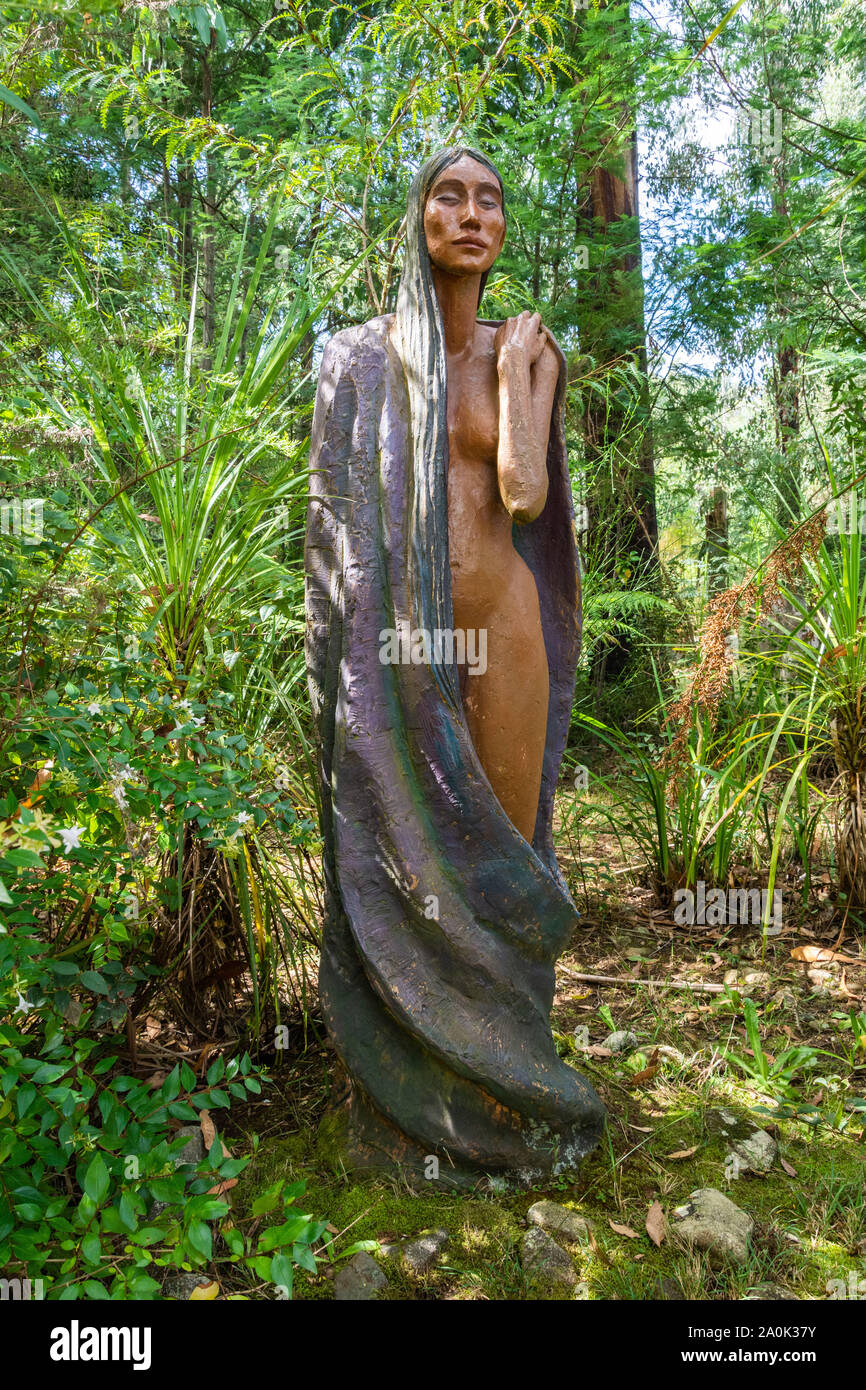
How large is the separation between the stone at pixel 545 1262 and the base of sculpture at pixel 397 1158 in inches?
7.3

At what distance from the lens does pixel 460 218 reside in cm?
225

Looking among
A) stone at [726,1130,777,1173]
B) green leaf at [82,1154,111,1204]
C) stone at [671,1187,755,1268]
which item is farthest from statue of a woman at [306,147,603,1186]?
green leaf at [82,1154,111,1204]

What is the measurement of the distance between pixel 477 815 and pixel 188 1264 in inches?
40.8

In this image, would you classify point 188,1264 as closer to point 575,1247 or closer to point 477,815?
point 575,1247

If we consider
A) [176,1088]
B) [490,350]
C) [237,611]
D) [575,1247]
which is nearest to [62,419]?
[237,611]

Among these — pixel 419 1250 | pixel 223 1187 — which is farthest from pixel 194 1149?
pixel 419 1250

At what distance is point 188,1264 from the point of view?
5.24 ft

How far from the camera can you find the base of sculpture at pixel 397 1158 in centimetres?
216

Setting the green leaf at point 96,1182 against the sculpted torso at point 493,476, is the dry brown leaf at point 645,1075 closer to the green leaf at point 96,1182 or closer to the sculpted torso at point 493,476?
the sculpted torso at point 493,476

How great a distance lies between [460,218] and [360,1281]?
7.72ft

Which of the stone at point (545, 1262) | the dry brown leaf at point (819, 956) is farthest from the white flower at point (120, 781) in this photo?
the dry brown leaf at point (819, 956)

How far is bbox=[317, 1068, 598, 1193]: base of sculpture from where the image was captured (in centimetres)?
216

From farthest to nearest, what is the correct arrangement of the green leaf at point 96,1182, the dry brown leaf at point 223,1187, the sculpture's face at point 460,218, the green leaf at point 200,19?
the sculpture's face at point 460,218, the green leaf at point 200,19, the dry brown leaf at point 223,1187, the green leaf at point 96,1182

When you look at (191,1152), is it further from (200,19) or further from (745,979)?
(200,19)
